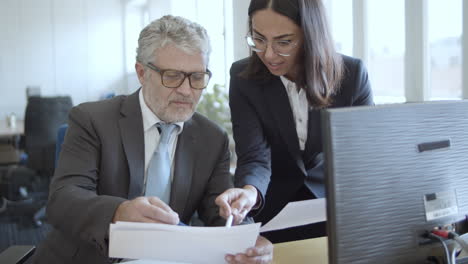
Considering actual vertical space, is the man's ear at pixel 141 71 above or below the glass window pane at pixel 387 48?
below

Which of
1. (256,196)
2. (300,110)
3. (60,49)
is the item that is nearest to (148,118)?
(256,196)

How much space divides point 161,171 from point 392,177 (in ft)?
2.89

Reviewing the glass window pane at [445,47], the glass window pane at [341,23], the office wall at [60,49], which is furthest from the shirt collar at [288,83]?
the office wall at [60,49]

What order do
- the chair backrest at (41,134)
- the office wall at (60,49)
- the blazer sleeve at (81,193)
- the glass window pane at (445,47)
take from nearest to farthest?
the blazer sleeve at (81,193) < the glass window pane at (445,47) < the chair backrest at (41,134) < the office wall at (60,49)

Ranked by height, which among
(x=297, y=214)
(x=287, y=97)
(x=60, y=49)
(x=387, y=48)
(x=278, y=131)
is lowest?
(x=297, y=214)

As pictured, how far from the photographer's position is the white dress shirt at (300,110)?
1.78 metres

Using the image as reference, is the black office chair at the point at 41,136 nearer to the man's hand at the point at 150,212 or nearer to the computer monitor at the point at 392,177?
the man's hand at the point at 150,212

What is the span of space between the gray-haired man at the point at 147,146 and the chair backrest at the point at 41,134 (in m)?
3.40

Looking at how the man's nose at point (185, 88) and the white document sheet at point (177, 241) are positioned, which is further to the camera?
the man's nose at point (185, 88)

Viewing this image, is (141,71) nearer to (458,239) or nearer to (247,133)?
(247,133)

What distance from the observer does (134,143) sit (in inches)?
60.8

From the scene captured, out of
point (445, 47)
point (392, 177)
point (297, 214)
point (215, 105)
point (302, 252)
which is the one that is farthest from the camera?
point (215, 105)

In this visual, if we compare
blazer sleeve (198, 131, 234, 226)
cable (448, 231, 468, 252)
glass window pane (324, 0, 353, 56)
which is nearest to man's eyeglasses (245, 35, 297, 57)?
blazer sleeve (198, 131, 234, 226)

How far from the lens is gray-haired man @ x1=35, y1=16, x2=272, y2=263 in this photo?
1.48m
